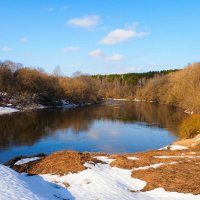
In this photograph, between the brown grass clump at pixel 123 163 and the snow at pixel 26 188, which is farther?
the brown grass clump at pixel 123 163

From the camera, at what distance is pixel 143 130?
49031 millimetres

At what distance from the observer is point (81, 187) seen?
1398 cm

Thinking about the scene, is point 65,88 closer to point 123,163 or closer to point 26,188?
point 123,163

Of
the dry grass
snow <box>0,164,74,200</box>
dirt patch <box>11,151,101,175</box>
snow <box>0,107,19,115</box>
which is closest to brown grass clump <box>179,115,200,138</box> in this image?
the dry grass

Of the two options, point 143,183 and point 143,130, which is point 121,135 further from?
point 143,183

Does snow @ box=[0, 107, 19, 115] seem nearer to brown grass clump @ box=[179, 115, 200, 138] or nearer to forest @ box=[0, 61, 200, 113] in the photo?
forest @ box=[0, 61, 200, 113]

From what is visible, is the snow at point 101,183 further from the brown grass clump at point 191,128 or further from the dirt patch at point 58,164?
the brown grass clump at point 191,128

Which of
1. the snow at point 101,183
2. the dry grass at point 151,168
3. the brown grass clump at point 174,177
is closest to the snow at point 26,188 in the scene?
the snow at point 101,183

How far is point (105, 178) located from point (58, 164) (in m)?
2.58

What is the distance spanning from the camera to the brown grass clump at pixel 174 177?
14.0m

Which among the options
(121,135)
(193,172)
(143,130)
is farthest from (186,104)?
(193,172)

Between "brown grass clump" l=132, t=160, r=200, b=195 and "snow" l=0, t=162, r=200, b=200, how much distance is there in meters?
0.30

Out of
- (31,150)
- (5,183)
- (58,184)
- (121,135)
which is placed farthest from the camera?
(121,135)

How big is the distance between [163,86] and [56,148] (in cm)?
10098
